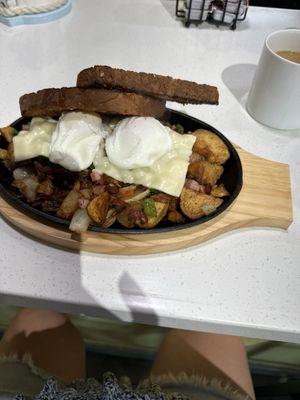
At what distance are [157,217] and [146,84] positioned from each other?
28cm

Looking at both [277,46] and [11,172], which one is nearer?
[11,172]

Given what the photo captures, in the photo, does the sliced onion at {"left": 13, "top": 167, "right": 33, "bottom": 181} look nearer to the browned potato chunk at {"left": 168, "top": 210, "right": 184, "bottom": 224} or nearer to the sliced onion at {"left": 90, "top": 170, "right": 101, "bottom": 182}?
the sliced onion at {"left": 90, "top": 170, "right": 101, "bottom": 182}

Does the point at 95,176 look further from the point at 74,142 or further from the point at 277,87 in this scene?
the point at 277,87

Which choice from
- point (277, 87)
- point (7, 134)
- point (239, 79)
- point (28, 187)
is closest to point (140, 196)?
point (28, 187)

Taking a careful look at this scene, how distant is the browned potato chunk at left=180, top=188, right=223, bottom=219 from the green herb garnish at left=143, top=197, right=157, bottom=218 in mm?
72

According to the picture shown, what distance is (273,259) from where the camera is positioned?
34.8 inches

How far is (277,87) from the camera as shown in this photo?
1108 millimetres

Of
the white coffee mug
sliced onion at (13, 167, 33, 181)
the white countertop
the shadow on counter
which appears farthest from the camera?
the shadow on counter

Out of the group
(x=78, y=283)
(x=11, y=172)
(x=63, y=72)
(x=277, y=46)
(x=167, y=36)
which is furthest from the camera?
(x=167, y=36)

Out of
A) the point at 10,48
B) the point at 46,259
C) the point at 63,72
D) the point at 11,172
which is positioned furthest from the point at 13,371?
the point at 10,48

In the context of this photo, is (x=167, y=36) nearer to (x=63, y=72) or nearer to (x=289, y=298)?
(x=63, y=72)

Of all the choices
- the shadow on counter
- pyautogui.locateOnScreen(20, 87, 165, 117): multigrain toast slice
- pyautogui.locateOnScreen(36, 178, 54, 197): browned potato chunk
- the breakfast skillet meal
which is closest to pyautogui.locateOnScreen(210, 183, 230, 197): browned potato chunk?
the breakfast skillet meal

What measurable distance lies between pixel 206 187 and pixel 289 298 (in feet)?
1.00

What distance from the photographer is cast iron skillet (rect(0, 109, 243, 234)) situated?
0.81 meters
